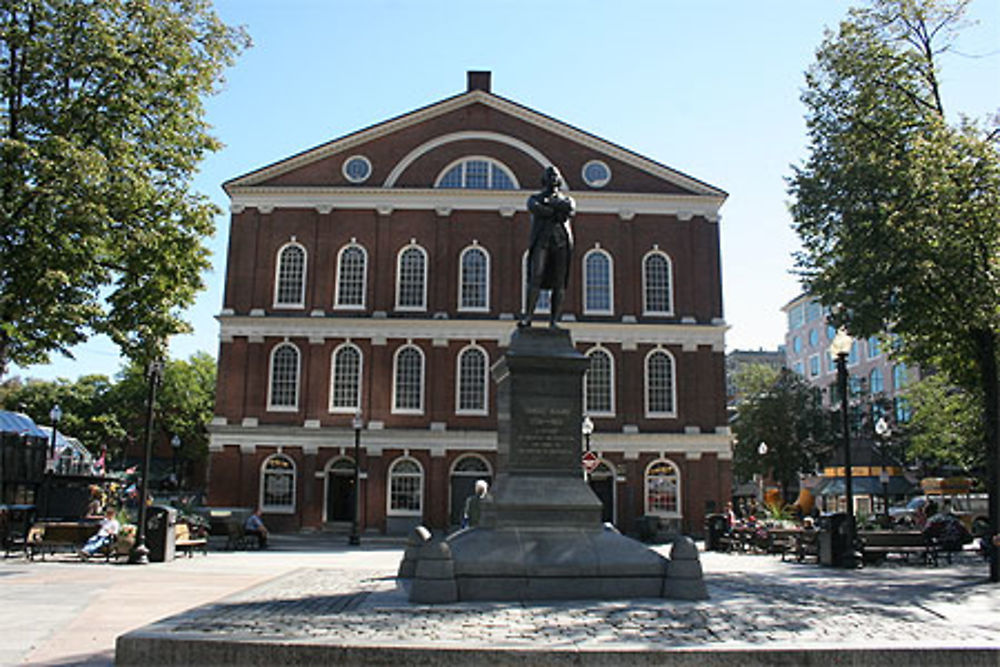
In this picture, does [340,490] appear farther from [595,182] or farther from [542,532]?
[542,532]

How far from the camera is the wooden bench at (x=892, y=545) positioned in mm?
20062

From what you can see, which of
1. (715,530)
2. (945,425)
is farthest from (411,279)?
(945,425)

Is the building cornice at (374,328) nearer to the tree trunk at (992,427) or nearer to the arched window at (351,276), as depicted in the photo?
the arched window at (351,276)

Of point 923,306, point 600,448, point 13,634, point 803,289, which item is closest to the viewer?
point 13,634

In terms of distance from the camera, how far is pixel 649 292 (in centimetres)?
3762

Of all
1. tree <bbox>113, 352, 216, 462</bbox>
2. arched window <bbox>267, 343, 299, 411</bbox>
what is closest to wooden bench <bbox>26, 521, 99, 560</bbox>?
arched window <bbox>267, 343, 299, 411</bbox>

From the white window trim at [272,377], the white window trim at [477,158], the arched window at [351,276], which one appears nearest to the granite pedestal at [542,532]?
the white window trim at [272,377]

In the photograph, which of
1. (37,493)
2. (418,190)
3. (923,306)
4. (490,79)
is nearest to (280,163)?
(418,190)

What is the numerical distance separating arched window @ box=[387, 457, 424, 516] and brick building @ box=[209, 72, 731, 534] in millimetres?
94

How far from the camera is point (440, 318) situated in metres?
36.1

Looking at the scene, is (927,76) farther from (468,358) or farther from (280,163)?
(280,163)

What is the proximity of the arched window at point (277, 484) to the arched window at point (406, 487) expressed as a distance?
413 cm

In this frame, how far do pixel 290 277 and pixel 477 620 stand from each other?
99.2ft

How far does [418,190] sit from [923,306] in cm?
2370
